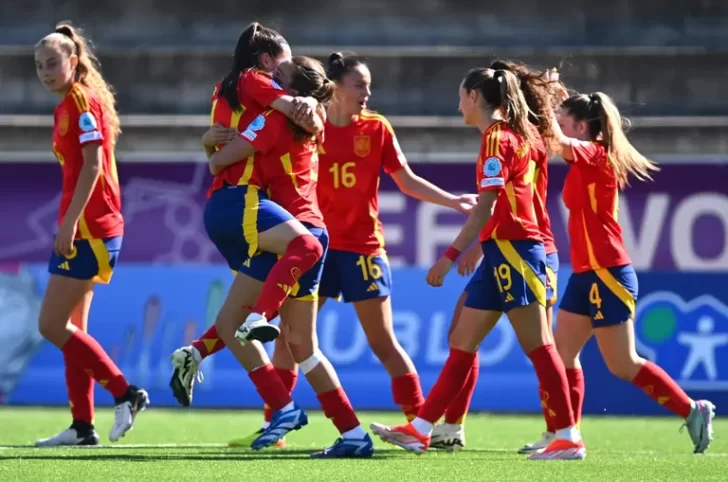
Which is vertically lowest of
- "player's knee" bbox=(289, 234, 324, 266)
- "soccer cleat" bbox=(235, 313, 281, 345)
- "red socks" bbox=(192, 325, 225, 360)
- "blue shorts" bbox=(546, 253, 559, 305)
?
"red socks" bbox=(192, 325, 225, 360)

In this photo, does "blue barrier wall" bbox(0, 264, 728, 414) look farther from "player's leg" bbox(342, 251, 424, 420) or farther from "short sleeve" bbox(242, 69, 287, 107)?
"short sleeve" bbox(242, 69, 287, 107)

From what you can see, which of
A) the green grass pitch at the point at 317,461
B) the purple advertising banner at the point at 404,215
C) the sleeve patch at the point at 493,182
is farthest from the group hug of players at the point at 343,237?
the purple advertising banner at the point at 404,215

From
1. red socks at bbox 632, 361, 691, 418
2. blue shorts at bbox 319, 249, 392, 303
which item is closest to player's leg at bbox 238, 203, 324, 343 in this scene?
blue shorts at bbox 319, 249, 392, 303

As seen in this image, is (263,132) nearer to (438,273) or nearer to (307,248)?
(307,248)

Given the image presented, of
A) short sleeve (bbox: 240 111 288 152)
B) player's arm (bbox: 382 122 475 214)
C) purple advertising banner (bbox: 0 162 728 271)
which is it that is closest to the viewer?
short sleeve (bbox: 240 111 288 152)

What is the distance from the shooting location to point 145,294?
39.4ft

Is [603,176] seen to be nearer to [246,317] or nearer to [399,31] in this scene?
[246,317]

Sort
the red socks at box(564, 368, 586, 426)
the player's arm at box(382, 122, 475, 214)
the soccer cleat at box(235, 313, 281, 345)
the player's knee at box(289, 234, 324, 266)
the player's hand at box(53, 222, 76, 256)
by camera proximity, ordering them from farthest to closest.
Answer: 1. the player's arm at box(382, 122, 475, 214)
2. the red socks at box(564, 368, 586, 426)
3. the player's hand at box(53, 222, 76, 256)
4. the player's knee at box(289, 234, 324, 266)
5. the soccer cleat at box(235, 313, 281, 345)

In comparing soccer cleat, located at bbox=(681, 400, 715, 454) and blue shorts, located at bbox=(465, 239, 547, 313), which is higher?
blue shorts, located at bbox=(465, 239, 547, 313)

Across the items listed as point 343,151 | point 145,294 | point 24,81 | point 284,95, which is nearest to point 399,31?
point 24,81

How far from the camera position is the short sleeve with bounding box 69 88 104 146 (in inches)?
286

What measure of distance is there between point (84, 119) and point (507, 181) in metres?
2.30

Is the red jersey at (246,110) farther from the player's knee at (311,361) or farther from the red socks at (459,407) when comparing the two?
the red socks at (459,407)

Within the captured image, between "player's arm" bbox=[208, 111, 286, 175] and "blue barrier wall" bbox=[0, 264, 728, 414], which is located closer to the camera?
"player's arm" bbox=[208, 111, 286, 175]
